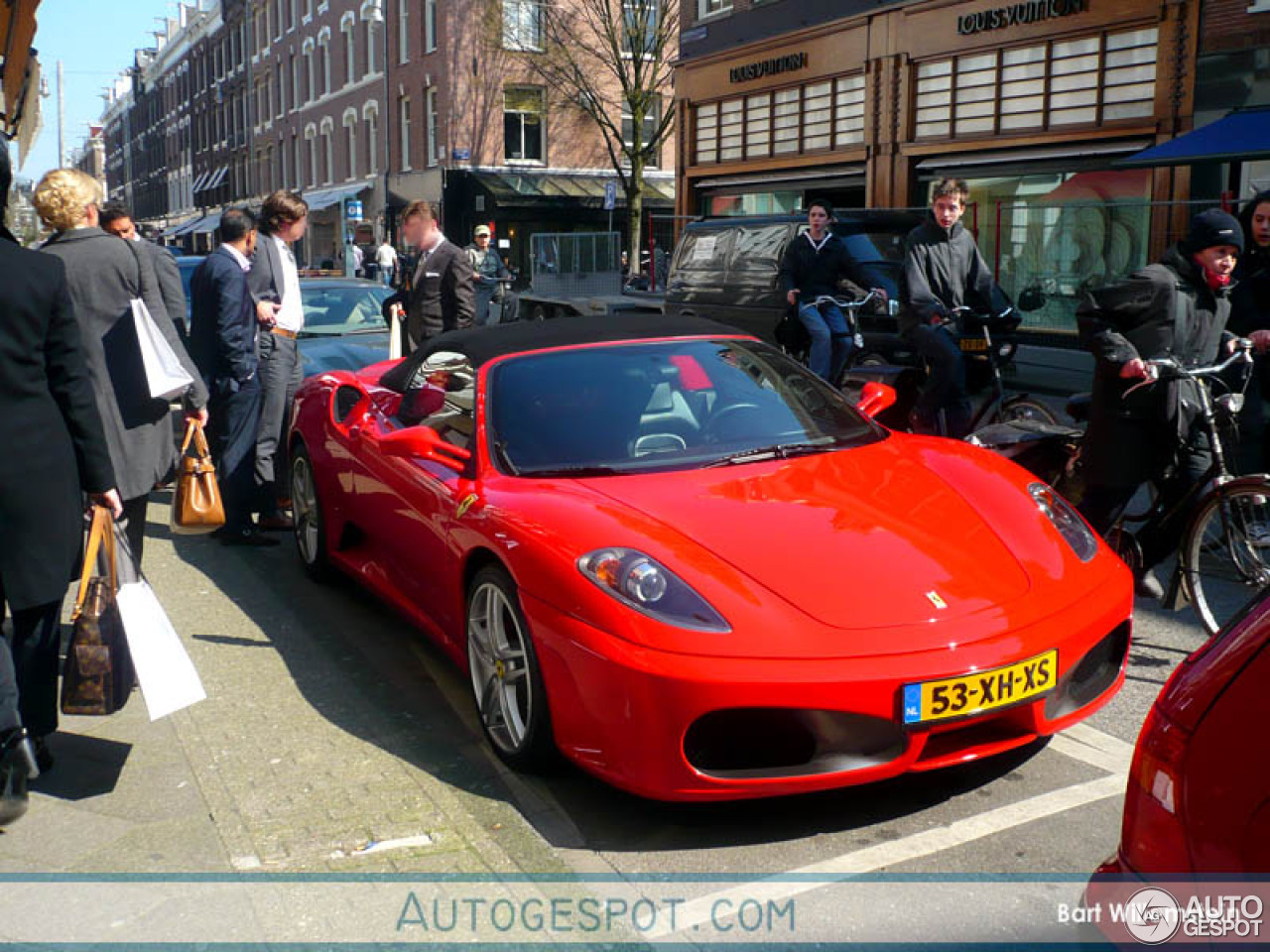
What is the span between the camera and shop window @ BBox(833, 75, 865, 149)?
77.6 feet

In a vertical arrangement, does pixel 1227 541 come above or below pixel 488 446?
below

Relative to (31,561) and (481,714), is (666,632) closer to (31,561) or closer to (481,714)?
(481,714)

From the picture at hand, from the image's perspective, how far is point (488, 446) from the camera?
14.4ft

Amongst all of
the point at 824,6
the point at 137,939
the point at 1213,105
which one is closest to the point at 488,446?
the point at 137,939

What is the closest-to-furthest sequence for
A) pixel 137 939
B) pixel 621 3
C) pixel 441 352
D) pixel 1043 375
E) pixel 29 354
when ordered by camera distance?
1. pixel 137 939
2. pixel 29 354
3. pixel 441 352
4. pixel 1043 375
5. pixel 621 3

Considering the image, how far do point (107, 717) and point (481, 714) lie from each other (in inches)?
55.7

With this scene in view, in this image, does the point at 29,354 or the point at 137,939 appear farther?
the point at 29,354

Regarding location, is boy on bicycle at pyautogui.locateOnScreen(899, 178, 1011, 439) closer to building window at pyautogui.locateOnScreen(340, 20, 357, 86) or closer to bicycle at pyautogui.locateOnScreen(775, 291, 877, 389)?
bicycle at pyautogui.locateOnScreen(775, 291, 877, 389)

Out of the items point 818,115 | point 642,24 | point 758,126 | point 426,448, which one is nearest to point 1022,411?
point 426,448

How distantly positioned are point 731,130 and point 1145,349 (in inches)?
942

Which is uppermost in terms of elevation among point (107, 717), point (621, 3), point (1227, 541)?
point (621, 3)

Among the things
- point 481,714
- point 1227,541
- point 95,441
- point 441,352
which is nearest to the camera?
point 95,441

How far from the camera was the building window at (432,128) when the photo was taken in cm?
3969

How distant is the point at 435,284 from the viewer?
27.0ft
